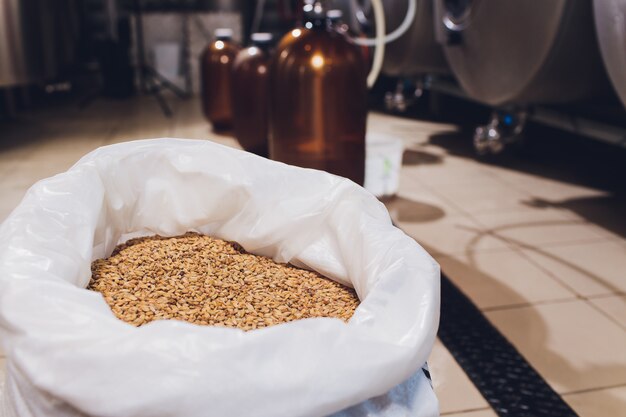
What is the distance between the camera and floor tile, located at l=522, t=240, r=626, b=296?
1439 mm

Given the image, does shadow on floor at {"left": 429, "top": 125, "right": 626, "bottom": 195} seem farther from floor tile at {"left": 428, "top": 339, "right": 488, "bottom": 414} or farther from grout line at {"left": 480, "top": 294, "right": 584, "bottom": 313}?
floor tile at {"left": 428, "top": 339, "right": 488, "bottom": 414}

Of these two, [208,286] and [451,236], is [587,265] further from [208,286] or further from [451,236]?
[208,286]

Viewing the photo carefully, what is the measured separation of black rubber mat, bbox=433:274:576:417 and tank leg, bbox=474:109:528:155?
3.08 feet

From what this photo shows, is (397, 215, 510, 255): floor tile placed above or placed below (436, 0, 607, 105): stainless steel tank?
below

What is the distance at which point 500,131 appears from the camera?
88.3 inches

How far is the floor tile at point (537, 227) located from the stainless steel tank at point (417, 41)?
1088 millimetres

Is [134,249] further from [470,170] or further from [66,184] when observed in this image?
[470,170]

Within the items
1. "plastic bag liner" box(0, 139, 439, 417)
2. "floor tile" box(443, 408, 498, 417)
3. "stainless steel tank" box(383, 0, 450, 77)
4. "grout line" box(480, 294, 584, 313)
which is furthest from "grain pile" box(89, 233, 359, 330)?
Answer: "stainless steel tank" box(383, 0, 450, 77)

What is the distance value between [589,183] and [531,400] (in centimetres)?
152

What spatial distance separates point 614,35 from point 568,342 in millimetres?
788

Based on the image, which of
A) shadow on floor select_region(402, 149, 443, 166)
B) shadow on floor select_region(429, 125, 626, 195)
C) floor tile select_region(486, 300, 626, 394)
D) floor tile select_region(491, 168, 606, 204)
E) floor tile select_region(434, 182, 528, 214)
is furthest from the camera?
shadow on floor select_region(402, 149, 443, 166)

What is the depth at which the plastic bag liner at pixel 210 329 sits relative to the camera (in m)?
0.47

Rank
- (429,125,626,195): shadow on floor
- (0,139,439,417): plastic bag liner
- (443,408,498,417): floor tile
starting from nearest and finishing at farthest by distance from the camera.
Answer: (0,139,439,417): plastic bag liner, (443,408,498,417): floor tile, (429,125,626,195): shadow on floor

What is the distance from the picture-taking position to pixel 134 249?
2.58ft
